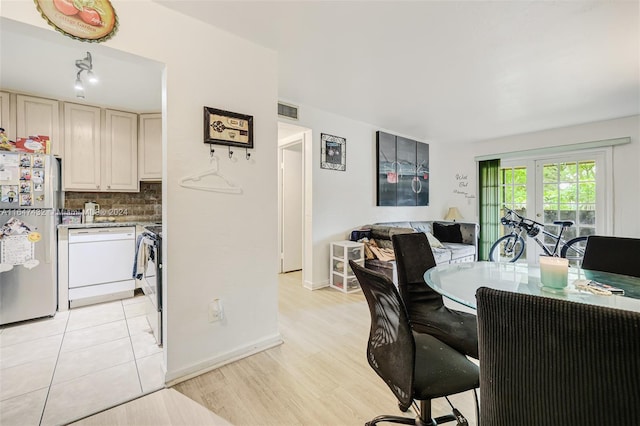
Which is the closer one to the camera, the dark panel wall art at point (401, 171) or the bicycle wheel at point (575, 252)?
the bicycle wheel at point (575, 252)

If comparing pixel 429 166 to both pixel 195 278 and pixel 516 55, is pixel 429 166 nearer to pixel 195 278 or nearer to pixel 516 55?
pixel 516 55

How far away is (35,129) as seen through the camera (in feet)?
9.57

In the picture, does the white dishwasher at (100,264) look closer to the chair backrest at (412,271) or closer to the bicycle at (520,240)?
the chair backrest at (412,271)

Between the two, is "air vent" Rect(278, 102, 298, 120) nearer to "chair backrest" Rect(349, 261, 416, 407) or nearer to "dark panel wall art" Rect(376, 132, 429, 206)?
"dark panel wall art" Rect(376, 132, 429, 206)

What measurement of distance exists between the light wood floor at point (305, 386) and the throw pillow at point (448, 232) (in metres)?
3.27

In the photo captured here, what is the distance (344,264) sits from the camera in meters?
3.63

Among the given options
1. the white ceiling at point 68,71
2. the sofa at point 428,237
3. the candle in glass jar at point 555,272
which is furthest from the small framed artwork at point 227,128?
the sofa at point 428,237

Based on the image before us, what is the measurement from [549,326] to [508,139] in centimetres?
568

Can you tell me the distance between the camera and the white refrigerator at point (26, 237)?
2.44 metres

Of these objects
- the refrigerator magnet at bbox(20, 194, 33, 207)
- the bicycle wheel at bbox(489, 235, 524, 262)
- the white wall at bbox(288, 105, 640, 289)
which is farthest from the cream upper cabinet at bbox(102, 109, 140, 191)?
the bicycle wheel at bbox(489, 235, 524, 262)

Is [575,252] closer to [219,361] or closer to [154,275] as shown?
[219,361]

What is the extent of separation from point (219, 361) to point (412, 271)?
1.50 m

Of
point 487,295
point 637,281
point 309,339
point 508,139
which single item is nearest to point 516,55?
point 637,281

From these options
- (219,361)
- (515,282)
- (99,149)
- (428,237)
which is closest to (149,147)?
(99,149)
